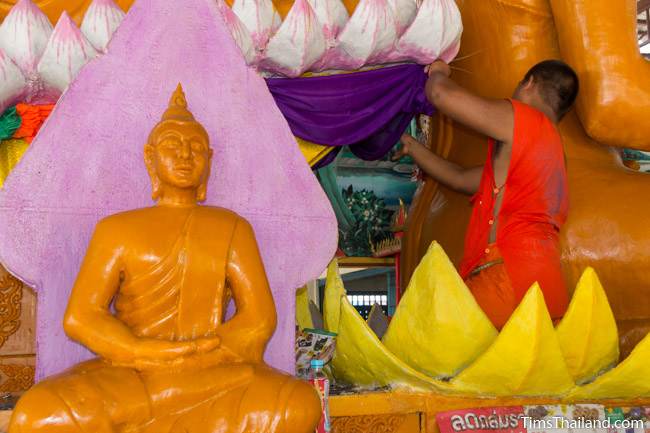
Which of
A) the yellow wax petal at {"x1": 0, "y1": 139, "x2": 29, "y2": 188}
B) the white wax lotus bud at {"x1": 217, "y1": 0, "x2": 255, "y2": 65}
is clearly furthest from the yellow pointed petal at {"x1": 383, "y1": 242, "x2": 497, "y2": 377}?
the yellow wax petal at {"x1": 0, "y1": 139, "x2": 29, "y2": 188}

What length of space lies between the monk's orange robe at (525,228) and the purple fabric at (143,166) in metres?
0.58

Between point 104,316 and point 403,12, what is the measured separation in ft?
5.40

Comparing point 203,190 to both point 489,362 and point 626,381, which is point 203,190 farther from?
point 626,381

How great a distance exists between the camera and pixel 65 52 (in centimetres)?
252

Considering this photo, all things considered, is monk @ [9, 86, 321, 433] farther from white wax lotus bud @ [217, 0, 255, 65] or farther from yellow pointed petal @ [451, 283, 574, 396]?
yellow pointed petal @ [451, 283, 574, 396]

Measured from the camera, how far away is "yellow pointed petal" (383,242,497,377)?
2.43 metres

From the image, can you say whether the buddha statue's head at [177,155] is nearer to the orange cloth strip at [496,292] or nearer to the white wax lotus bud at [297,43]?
the white wax lotus bud at [297,43]

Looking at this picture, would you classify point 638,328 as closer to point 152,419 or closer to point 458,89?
point 458,89

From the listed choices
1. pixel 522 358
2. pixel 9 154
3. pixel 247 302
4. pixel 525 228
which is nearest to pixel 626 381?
pixel 522 358

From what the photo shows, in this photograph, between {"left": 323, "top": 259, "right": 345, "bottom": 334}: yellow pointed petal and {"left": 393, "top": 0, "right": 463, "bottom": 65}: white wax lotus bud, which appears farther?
{"left": 393, "top": 0, "right": 463, "bottom": 65}: white wax lotus bud

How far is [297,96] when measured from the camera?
9.61 ft

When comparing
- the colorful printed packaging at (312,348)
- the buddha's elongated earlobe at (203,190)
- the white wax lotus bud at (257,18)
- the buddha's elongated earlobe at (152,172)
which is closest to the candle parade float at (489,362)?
the colorful printed packaging at (312,348)

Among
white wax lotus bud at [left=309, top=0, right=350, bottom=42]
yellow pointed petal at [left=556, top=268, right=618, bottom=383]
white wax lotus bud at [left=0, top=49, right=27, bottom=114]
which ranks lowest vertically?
yellow pointed petal at [left=556, top=268, right=618, bottom=383]

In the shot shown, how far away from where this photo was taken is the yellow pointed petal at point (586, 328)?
247cm
